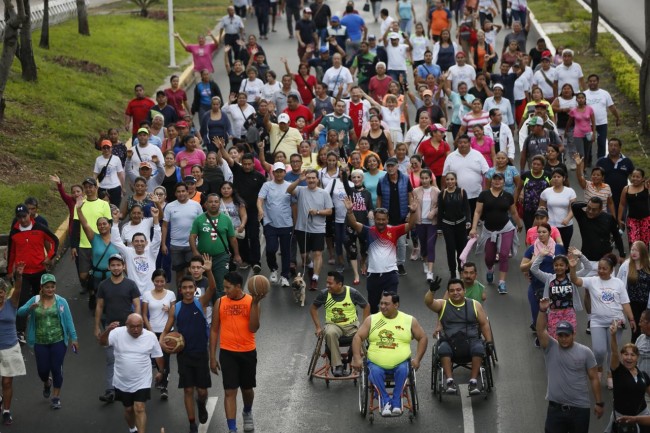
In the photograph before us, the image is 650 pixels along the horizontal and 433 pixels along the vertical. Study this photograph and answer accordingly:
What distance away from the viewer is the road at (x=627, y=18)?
1433 inches

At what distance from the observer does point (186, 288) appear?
14.3 m

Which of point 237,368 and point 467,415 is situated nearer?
point 237,368

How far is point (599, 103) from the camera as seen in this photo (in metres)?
23.2

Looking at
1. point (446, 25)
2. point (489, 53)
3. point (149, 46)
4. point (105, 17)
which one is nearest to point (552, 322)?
point (489, 53)

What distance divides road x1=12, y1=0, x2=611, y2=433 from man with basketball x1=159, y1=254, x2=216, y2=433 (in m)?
0.40

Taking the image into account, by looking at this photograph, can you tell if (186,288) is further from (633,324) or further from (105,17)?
(105,17)

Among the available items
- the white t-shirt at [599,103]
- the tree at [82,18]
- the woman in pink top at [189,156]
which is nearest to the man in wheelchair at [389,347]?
the woman in pink top at [189,156]

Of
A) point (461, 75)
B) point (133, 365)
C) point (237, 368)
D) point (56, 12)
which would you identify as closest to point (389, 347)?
point (237, 368)

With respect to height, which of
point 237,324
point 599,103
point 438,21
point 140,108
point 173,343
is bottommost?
point 438,21

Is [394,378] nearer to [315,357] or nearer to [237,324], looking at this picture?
[315,357]

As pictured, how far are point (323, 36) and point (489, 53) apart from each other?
17.9 feet

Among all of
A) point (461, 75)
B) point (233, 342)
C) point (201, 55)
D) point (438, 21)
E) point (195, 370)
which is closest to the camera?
point (233, 342)

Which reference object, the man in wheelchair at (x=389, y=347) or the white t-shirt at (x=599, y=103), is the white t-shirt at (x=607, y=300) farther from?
the white t-shirt at (x=599, y=103)

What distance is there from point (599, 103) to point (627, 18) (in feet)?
59.2
